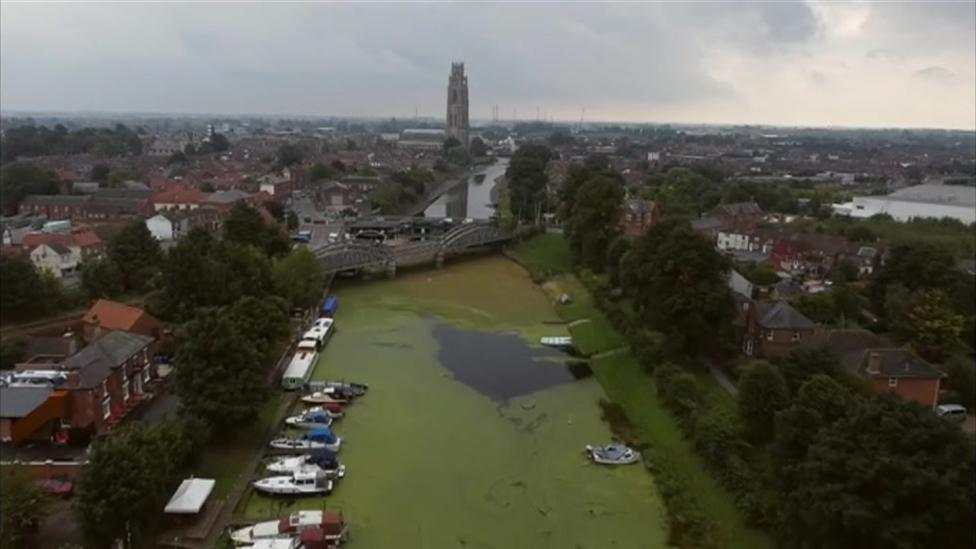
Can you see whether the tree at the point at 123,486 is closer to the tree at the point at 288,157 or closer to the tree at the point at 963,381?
the tree at the point at 963,381

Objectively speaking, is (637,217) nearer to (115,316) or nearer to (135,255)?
(135,255)

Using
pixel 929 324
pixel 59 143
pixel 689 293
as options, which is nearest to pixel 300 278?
pixel 689 293

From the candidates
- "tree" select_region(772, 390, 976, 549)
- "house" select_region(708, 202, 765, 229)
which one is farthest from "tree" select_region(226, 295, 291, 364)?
"house" select_region(708, 202, 765, 229)

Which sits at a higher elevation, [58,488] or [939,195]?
[939,195]

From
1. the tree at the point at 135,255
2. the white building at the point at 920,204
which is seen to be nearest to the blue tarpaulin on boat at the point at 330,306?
the tree at the point at 135,255

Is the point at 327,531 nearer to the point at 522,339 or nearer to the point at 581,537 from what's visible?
the point at 581,537

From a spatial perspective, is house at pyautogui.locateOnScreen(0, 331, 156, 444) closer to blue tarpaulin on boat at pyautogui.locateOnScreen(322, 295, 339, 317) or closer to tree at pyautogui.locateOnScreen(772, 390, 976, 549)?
blue tarpaulin on boat at pyautogui.locateOnScreen(322, 295, 339, 317)
